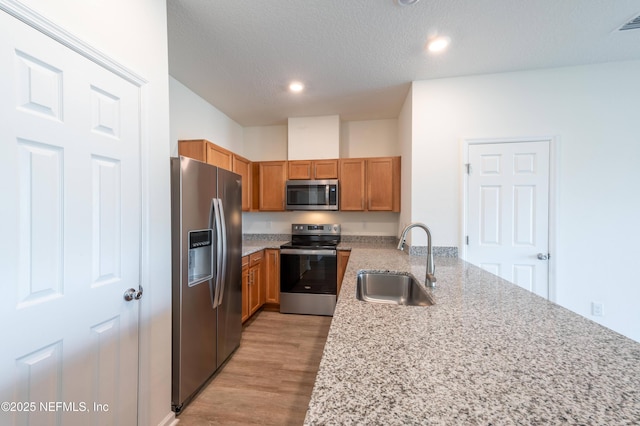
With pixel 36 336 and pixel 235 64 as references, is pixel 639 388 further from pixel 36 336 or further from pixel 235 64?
pixel 235 64

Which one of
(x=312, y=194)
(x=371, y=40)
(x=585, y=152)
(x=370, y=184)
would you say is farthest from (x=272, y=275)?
(x=585, y=152)

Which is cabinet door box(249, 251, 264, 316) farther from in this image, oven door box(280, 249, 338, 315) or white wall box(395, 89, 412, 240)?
white wall box(395, 89, 412, 240)

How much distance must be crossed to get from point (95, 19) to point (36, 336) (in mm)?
1391

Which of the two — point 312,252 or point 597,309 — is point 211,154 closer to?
point 312,252

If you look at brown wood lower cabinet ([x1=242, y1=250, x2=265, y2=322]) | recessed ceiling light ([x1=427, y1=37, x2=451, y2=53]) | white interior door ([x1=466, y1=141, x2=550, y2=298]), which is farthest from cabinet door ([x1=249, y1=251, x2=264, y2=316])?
recessed ceiling light ([x1=427, y1=37, x2=451, y2=53])

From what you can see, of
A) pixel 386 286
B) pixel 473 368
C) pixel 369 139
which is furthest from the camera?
pixel 369 139

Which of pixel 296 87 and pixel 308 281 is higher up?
pixel 296 87

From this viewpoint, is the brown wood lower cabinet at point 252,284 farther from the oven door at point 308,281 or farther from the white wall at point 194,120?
the white wall at point 194,120

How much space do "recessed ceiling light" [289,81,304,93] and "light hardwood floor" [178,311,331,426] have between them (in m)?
2.76

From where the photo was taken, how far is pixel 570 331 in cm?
87

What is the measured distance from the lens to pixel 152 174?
4.57 ft

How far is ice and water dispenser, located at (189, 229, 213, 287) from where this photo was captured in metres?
1.71

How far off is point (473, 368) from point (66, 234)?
1.56 m

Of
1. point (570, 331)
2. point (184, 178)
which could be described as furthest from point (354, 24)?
point (570, 331)
